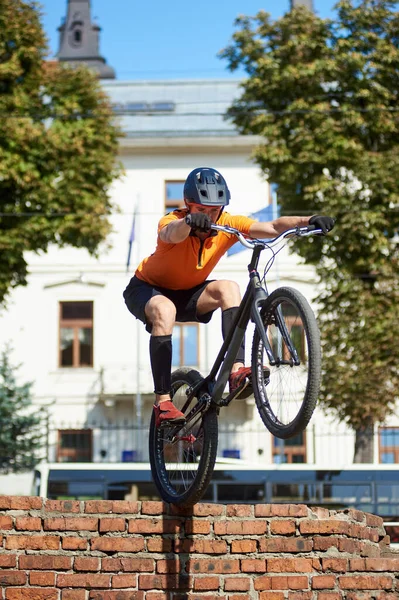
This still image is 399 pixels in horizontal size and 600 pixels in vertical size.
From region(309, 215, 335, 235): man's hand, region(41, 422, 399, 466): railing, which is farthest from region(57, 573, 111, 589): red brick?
region(41, 422, 399, 466): railing

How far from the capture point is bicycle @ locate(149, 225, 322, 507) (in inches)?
216

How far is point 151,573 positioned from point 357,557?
120cm

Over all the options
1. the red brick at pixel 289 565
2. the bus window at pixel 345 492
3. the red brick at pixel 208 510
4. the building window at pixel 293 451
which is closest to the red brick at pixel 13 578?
the red brick at pixel 208 510

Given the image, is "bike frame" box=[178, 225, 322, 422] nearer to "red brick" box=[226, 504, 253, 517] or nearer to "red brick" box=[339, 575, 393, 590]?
"red brick" box=[226, 504, 253, 517]

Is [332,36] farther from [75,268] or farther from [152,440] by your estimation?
[152,440]

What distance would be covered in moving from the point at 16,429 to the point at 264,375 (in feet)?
76.5

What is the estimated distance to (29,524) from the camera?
654 centimetres

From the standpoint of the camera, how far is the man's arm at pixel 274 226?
20.0ft

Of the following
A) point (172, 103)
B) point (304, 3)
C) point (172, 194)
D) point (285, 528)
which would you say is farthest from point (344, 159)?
point (285, 528)

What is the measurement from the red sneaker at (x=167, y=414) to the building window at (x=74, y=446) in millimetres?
24231

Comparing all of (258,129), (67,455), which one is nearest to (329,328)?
(258,129)

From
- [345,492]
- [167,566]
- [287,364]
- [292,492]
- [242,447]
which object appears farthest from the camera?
[242,447]

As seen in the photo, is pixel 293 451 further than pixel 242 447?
Yes

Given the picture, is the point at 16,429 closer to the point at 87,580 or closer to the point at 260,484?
the point at 260,484
